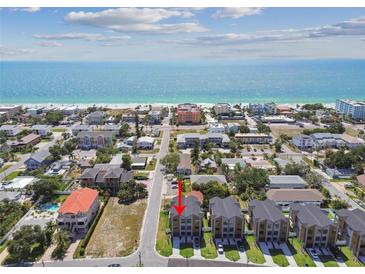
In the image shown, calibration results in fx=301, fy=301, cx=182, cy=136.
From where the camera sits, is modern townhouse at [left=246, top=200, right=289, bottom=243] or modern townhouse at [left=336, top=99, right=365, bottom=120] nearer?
modern townhouse at [left=246, top=200, right=289, bottom=243]

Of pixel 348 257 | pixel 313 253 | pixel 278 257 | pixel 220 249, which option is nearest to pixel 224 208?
pixel 220 249

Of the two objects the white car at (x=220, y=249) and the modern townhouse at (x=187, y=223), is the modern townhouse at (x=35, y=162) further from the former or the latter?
the white car at (x=220, y=249)

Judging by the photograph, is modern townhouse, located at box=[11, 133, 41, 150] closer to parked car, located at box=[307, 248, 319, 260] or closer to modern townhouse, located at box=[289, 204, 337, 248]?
modern townhouse, located at box=[289, 204, 337, 248]

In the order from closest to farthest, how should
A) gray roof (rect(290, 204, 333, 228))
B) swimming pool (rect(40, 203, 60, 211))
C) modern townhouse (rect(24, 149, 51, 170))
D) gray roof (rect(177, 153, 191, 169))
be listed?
gray roof (rect(290, 204, 333, 228)), swimming pool (rect(40, 203, 60, 211)), gray roof (rect(177, 153, 191, 169)), modern townhouse (rect(24, 149, 51, 170))

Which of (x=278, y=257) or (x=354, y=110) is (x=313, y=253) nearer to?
(x=278, y=257)

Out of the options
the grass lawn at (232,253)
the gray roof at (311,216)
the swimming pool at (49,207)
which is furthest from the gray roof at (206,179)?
the swimming pool at (49,207)

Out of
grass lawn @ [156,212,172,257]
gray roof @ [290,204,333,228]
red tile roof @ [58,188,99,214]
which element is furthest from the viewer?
red tile roof @ [58,188,99,214]

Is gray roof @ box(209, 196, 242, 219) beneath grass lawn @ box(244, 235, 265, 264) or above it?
above

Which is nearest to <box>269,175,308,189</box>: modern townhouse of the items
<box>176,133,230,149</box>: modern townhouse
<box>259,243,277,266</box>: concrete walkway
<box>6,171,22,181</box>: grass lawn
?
<box>259,243,277,266</box>: concrete walkway
